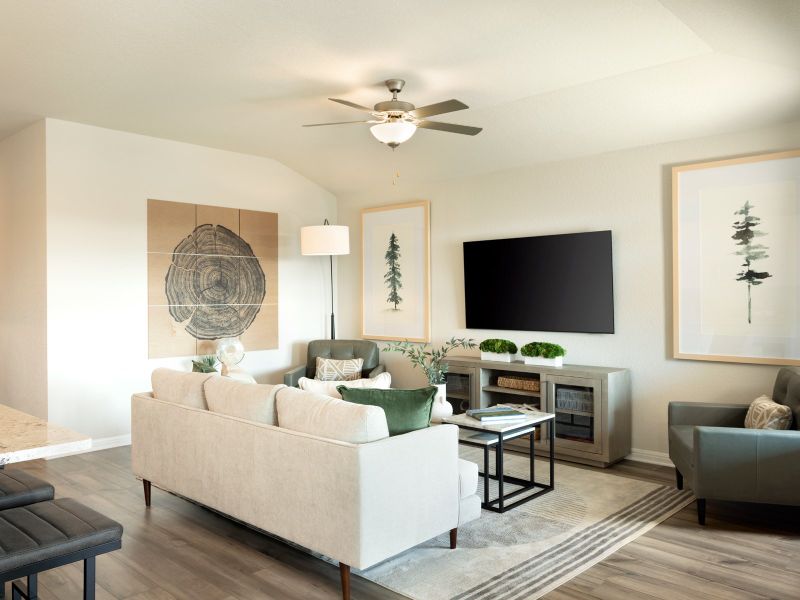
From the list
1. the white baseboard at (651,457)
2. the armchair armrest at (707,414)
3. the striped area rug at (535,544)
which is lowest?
the striped area rug at (535,544)

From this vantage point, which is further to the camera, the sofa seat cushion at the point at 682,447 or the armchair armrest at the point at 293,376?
the armchair armrest at the point at 293,376

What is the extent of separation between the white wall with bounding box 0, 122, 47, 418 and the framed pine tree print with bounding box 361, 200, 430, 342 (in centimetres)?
314

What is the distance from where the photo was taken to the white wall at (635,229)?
180 inches

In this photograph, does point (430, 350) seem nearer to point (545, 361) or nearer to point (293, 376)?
point (293, 376)

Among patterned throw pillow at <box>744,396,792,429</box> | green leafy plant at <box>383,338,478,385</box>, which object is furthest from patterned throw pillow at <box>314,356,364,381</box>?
patterned throw pillow at <box>744,396,792,429</box>

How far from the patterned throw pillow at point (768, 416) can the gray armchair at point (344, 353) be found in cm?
341

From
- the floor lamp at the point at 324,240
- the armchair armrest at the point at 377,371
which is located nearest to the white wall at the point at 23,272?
the floor lamp at the point at 324,240

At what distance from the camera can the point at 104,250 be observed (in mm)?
5469

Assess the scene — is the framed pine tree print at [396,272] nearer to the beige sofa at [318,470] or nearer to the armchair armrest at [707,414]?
Answer: the armchair armrest at [707,414]

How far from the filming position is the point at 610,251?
5.07 metres

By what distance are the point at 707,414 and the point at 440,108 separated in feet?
8.71

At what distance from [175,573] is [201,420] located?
2.55 ft

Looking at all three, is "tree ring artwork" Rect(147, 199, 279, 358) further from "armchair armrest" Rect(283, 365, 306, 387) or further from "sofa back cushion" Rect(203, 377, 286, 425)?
"sofa back cushion" Rect(203, 377, 286, 425)

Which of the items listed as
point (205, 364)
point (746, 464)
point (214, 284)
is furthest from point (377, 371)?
point (746, 464)
